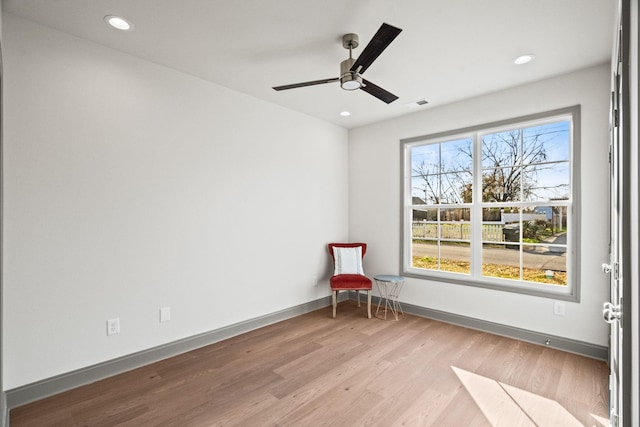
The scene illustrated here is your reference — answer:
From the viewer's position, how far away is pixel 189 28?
243 cm

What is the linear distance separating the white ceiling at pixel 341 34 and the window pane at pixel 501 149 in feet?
1.89

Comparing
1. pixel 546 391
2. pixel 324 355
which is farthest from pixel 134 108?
pixel 546 391

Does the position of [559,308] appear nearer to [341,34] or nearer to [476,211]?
[476,211]

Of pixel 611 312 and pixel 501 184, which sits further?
pixel 501 184

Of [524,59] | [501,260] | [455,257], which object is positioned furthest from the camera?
[455,257]

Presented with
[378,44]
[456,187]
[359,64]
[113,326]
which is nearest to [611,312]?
[378,44]

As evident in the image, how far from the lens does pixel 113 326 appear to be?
269 cm

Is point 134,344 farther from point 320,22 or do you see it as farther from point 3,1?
point 320,22

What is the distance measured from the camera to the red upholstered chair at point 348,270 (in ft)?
13.7

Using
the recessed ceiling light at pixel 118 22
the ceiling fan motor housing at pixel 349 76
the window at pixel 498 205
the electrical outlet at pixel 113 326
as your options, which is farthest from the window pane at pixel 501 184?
the electrical outlet at pixel 113 326

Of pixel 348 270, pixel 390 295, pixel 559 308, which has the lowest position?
pixel 390 295

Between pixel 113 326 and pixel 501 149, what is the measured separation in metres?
4.35

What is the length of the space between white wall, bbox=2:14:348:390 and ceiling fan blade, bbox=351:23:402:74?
5.86 ft

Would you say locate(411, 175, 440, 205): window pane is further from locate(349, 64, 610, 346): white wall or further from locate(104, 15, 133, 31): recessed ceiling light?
locate(104, 15, 133, 31): recessed ceiling light
